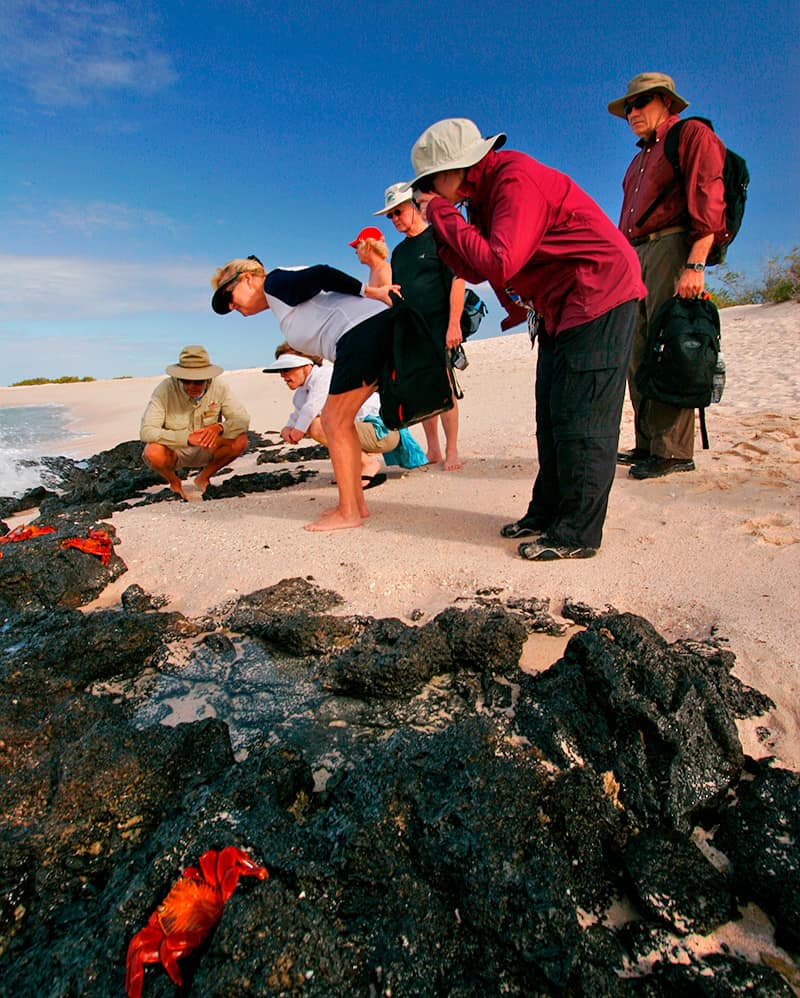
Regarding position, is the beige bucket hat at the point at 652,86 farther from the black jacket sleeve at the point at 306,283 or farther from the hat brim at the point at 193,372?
the hat brim at the point at 193,372

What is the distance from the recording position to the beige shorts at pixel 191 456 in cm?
542

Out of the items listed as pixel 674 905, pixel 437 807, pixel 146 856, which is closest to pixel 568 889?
pixel 674 905

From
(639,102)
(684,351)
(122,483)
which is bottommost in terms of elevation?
(122,483)

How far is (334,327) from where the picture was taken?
11.9 feet

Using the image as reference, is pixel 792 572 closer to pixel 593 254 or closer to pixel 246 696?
pixel 593 254

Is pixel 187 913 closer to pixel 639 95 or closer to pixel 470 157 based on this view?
pixel 470 157

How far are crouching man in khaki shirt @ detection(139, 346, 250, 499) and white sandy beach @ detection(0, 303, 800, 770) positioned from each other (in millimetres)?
772

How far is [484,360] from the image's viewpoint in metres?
16.6

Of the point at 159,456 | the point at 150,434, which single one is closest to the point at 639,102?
the point at 150,434

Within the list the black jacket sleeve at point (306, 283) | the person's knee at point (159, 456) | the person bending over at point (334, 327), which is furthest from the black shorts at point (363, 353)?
the person's knee at point (159, 456)

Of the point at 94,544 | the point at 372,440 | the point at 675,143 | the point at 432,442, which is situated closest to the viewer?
the point at 94,544

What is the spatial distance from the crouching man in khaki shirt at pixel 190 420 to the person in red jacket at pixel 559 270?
2.87 meters

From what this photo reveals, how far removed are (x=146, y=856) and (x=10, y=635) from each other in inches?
65.8

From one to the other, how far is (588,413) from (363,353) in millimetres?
1262
